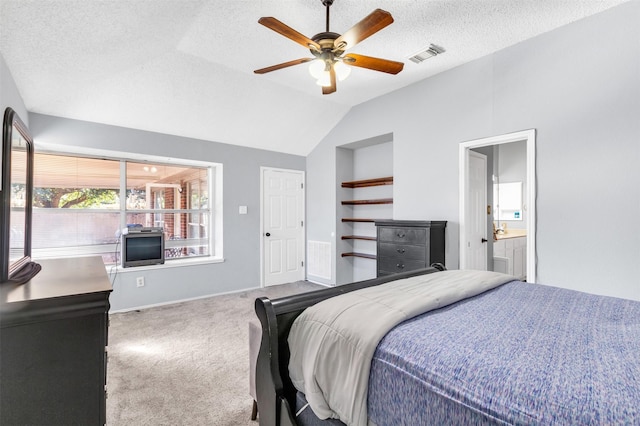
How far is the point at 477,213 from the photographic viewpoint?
3.75 m

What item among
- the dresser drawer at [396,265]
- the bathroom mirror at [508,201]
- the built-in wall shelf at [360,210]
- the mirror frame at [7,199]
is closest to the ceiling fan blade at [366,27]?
the mirror frame at [7,199]

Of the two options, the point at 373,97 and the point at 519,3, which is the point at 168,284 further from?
the point at 519,3

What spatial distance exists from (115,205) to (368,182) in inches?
143

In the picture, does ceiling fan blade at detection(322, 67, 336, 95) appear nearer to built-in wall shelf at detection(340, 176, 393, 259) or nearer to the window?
built-in wall shelf at detection(340, 176, 393, 259)

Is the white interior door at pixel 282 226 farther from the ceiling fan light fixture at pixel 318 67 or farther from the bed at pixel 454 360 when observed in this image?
the bed at pixel 454 360

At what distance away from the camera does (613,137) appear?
2461 mm

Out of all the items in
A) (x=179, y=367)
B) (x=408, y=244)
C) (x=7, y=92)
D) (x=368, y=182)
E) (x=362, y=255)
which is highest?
(x=7, y=92)

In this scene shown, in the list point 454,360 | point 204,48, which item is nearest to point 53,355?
point 454,360

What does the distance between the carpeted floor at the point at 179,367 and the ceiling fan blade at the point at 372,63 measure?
2603mm

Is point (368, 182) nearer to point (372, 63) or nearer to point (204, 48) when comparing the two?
point (372, 63)

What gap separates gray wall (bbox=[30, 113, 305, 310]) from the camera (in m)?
3.56

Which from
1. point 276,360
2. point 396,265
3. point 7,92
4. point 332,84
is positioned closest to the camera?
point 276,360

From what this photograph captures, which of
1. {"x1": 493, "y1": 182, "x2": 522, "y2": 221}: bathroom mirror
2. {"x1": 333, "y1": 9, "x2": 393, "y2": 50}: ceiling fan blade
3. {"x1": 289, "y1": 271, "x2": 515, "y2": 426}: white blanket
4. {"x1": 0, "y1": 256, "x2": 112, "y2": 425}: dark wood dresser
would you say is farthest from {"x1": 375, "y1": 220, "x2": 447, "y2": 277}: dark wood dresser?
{"x1": 493, "y1": 182, "x2": 522, "y2": 221}: bathroom mirror

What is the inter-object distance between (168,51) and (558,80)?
12.4ft
